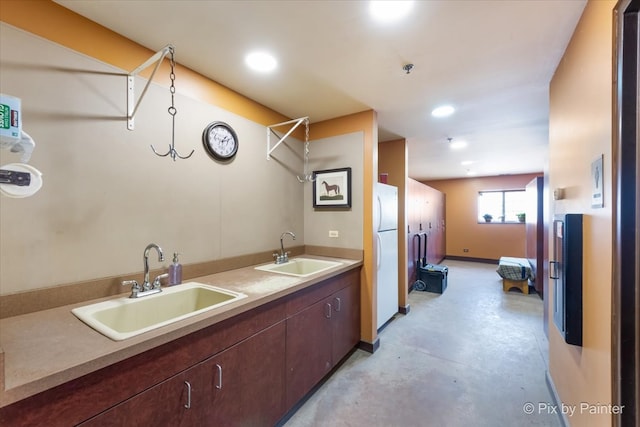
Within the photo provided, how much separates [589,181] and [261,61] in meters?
2.06

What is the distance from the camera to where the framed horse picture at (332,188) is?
2771 mm

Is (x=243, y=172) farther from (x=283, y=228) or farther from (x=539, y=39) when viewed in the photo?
(x=539, y=39)

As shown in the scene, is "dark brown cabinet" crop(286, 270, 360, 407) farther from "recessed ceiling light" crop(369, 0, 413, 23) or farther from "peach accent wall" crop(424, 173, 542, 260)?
"peach accent wall" crop(424, 173, 542, 260)

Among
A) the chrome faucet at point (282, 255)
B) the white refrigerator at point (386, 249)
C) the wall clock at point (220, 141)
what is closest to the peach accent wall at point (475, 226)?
the white refrigerator at point (386, 249)

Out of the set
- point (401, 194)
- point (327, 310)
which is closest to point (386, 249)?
point (401, 194)

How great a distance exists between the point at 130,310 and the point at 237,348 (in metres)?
0.64

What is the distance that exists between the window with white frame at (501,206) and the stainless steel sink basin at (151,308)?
25.9 ft

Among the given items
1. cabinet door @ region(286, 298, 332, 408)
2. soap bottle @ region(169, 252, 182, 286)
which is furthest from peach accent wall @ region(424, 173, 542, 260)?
soap bottle @ region(169, 252, 182, 286)

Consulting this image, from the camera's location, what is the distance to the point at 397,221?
3508 millimetres

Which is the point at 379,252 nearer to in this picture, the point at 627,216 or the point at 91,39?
the point at 627,216

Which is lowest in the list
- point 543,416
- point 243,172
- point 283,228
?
point 543,416

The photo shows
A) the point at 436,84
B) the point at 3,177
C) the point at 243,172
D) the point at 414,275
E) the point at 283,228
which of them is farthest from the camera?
the point at 414,275

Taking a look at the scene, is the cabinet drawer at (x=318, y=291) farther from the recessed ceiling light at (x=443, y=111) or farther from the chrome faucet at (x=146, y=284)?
the recessed ceiling light at (x=443, y=111)

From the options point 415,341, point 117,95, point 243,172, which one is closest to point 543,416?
point 415,341
